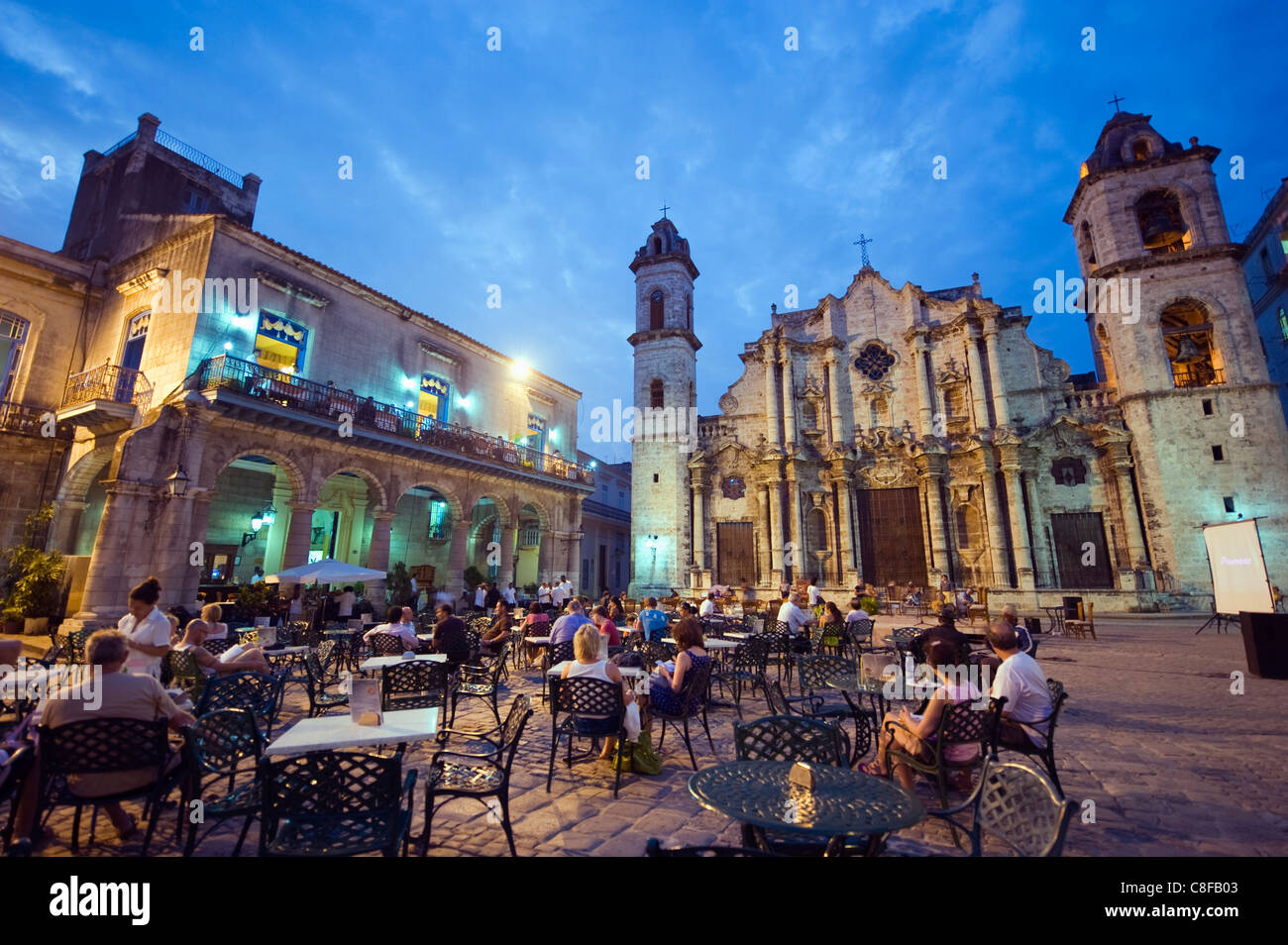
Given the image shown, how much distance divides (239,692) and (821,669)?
5653 millimetres

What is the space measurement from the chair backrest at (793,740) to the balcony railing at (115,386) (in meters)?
17.6

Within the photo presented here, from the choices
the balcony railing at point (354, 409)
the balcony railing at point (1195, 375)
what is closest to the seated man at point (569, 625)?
the balcony railing at point (354, 409)

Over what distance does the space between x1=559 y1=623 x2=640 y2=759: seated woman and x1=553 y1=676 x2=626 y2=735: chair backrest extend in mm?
62

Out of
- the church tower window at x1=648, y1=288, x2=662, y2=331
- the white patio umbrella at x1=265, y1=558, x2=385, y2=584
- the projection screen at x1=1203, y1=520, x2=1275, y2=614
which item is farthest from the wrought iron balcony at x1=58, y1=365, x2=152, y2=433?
the projection screen at x1=1203, y1=520, x2=1275, y2=614

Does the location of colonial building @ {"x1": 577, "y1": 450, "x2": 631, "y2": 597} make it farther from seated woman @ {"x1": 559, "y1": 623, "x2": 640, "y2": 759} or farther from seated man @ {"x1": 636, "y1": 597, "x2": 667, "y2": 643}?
seated woman @ {"x1": 559, "y1": 623, "x2": 640, "y2": 759}

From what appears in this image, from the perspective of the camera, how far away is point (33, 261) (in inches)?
595

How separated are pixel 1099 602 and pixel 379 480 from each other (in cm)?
2516

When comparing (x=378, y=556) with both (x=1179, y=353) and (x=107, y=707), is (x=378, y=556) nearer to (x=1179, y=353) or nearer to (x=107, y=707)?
(x=107, y=707)

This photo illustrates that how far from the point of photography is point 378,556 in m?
16.4

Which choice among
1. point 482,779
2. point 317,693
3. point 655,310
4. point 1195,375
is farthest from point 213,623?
point 1195,375

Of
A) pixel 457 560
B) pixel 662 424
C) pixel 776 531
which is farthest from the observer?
pixel 662 424
